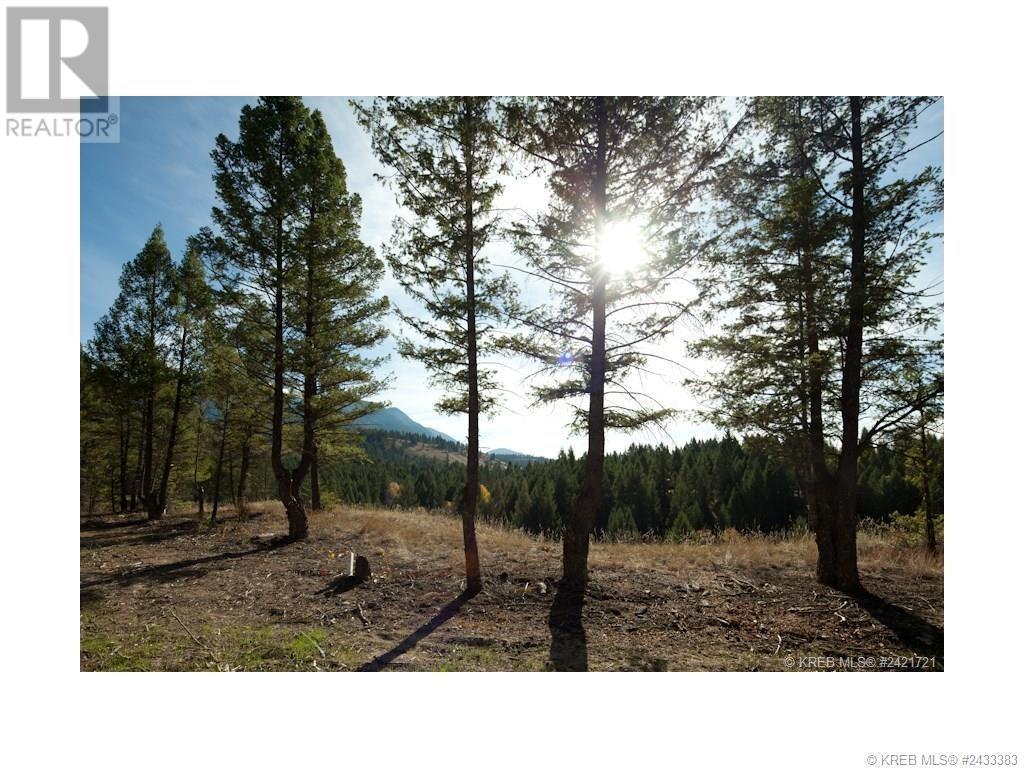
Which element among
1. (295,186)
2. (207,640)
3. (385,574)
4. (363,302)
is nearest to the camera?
(207,640)

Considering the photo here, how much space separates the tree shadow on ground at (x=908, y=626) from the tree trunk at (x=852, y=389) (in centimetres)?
52

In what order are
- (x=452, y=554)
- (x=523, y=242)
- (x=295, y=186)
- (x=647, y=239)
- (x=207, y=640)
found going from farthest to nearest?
(x=295, y=186) < (x=452, y=554) < (x=523, y=242) < (x=647, y=239) < (x=207, y=640)

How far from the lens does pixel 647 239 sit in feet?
20.9

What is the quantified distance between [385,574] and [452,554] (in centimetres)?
162

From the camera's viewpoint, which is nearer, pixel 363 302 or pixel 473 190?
pixel 473 190

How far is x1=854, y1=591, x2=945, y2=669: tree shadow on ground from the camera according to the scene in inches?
193

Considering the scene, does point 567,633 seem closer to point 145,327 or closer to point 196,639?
point 196,639

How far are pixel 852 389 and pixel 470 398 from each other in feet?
19.9

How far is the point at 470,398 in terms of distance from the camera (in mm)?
7039
